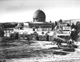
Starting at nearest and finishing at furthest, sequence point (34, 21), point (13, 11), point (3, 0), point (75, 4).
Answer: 1. point (3, 0)
2. point (13, 11)
3. point (75, 4)
4. point (34, 21)

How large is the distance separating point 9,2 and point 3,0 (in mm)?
346

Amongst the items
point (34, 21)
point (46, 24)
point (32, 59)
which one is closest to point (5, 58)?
point (32, 59)

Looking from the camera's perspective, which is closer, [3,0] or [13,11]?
[3,0]

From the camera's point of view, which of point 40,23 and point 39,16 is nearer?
point 40,23

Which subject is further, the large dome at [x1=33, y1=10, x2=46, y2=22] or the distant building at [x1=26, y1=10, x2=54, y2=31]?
the large dome at [x1=33, y1=10, x2=46, y2=22]

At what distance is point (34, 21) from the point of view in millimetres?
23938

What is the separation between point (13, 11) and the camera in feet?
28.7

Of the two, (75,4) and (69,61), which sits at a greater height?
(75,4)

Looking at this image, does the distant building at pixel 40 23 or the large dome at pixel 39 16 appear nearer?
the distant building at pixel 40 23

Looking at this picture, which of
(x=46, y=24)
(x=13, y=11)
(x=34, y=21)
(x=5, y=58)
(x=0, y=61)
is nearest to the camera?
(x=0, y=61)

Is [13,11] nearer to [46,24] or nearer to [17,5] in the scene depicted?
[17,5]

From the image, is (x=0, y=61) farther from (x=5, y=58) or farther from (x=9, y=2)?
(x=9, y=2)

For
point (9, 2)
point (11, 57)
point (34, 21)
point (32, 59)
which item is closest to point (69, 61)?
point (32, 59)

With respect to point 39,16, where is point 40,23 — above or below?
below
